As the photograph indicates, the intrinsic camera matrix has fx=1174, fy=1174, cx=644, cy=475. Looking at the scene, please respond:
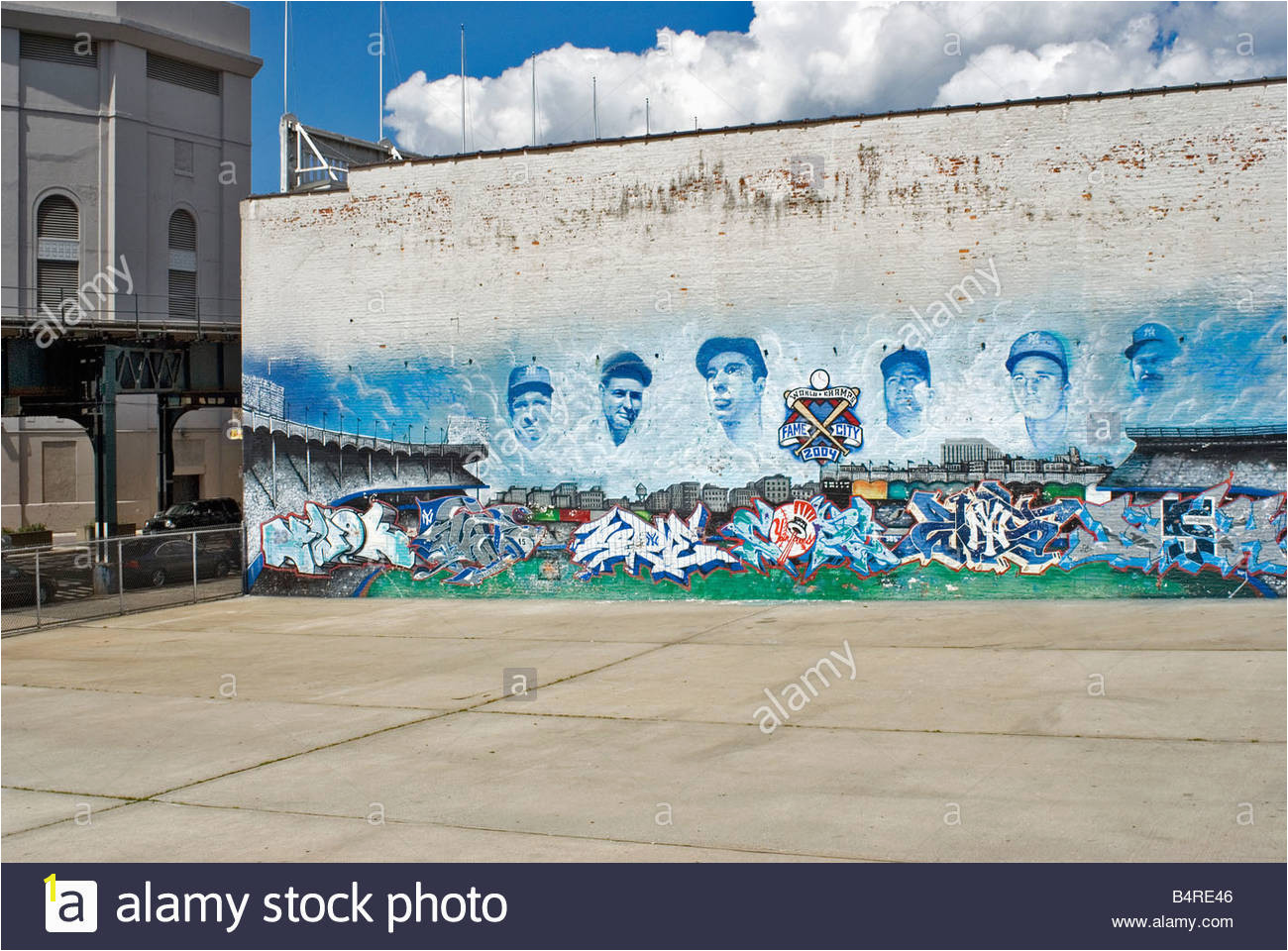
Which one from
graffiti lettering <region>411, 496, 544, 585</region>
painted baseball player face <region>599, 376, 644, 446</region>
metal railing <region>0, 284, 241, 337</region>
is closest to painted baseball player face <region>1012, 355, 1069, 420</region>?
painted baseball player face <region>599, 376, 644, 446</region>

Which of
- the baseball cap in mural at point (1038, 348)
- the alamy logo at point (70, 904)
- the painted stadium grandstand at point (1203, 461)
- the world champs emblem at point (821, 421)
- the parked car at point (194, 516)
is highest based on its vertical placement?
the baseball cap in mural at point (1038, 348)

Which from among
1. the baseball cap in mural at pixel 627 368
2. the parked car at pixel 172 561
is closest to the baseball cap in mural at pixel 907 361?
the baseball cap in mural at pixel 627 368

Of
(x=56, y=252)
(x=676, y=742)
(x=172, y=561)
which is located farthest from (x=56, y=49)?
(x=676, y=742)

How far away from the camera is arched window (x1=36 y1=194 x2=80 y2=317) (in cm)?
4581

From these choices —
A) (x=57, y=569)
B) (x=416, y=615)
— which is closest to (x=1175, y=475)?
(x=416, y=615)

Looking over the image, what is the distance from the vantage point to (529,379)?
875 inches

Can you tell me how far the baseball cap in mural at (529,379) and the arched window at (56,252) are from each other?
102 ft

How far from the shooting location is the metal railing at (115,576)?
20.3 meters

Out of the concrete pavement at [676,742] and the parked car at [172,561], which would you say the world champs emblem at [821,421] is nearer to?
the concrete pavement at [676,742]

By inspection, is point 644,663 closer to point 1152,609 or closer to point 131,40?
point 1152,609

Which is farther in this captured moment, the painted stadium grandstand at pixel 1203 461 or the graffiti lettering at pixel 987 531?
the graffiti lettering at pixel 987 531

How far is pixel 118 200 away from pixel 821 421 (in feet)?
121

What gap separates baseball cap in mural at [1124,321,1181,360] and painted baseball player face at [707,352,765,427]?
6.11 metres

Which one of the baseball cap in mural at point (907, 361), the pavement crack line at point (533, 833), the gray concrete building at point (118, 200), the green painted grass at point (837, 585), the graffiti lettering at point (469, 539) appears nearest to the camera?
the pavement crack line at point (533, 833)
